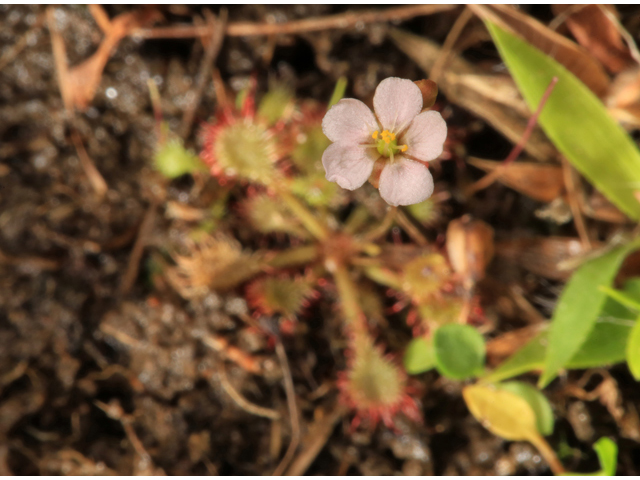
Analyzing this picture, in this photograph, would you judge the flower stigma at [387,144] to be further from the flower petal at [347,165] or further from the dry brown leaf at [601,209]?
the dry brown leaf at [601,209]

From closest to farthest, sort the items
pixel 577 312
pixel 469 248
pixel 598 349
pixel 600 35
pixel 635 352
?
1. pixel 635 352
2. pixel 577 312
3. pixel 598 349
4. pixel 469 248
5. pixel 600 35

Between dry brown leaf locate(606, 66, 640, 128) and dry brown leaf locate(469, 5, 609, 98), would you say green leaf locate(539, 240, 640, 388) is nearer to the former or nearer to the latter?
dry brown leaf locate(606, 66, 640, 128)

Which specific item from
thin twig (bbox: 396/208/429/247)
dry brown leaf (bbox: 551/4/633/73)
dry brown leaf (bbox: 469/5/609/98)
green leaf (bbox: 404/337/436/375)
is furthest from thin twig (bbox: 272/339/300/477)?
dry brown leaf (bbox: 551/4/633/73)

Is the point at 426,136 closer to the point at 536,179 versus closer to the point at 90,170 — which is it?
the point at 536,179

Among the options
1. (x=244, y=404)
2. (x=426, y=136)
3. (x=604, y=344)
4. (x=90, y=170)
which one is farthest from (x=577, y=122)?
(x=90, y=170)

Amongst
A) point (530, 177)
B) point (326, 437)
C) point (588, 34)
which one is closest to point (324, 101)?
point (530, 177)

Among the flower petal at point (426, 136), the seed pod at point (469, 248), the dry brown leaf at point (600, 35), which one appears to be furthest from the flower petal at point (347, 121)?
the dry brown leaf at point (600, 35)
